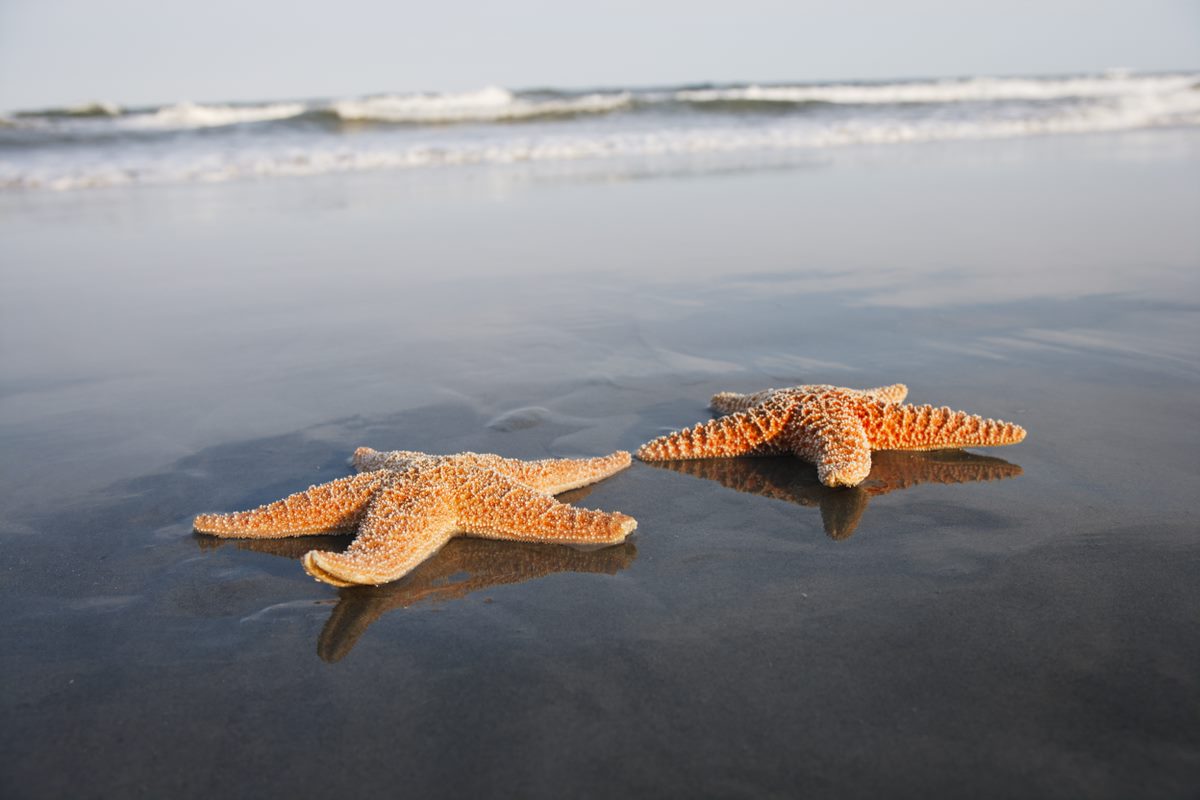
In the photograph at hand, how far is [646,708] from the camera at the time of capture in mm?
2439

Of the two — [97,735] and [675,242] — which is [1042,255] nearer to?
[675,242]

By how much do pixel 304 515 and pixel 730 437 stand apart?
176 centimetres

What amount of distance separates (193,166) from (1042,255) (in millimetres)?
13499

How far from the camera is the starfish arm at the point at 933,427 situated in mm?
3857

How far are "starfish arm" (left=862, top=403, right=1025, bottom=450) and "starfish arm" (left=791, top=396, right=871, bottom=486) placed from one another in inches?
3.2

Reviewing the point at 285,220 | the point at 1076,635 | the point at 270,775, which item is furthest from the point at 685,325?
the point at 285,220

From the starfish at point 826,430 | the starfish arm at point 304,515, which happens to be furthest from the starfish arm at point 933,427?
the starfish arm at point 304,515

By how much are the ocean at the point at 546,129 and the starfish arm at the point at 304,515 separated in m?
11.4

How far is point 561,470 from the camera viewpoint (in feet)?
12.3

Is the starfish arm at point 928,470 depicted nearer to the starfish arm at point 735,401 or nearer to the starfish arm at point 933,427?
the starfish arm at point 933,427

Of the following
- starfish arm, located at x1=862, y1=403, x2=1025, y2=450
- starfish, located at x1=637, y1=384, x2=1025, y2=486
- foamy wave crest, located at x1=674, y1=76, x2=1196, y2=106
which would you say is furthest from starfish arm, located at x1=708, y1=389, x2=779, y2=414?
foamy wave crest, located at x1=674, y1=76, x2=1196, y2=106

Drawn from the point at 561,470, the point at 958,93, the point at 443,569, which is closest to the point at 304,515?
the point at 443,569

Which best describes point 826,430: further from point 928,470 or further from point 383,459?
point 383,459

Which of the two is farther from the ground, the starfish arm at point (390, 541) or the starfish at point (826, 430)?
the starfish at point (826, 430)
